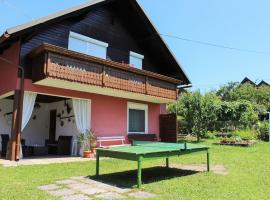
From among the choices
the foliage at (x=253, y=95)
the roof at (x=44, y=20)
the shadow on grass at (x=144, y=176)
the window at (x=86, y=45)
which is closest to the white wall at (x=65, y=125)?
the window at (x=86, y=45)

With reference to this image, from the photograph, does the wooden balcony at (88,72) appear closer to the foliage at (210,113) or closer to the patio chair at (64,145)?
the patio chair at (64,145)

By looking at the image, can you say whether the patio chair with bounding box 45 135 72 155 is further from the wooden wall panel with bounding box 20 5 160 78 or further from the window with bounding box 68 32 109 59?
the window with bounding box 68 32 109 59

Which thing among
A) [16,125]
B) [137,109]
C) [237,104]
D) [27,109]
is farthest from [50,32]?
[237,104]

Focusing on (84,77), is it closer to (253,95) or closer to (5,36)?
(5,36)

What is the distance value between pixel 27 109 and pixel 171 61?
959 cm

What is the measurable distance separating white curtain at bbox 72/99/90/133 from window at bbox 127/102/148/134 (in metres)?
2.99

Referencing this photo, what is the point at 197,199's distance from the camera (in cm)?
568

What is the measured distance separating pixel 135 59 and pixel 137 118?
3.51 meters

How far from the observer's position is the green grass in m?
6.05

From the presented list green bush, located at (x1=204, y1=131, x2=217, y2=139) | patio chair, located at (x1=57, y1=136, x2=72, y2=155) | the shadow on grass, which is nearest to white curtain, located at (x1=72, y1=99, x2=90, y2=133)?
patio chair, located at (x1=57, y1=136, x2=72, y2=155)

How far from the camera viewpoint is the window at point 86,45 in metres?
13.9

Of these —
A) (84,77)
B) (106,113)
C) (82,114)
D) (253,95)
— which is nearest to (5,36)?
(84,77)

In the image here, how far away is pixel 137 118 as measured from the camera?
1727 cm

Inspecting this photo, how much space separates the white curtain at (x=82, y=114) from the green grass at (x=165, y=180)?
4084 millimetres
